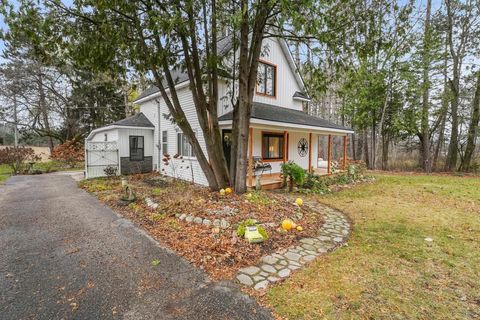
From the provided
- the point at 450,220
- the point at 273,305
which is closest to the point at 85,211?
the point at 273,305

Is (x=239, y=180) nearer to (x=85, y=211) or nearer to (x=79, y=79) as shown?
(x=85, y=211)

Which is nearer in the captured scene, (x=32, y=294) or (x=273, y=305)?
(x=273, y=305)

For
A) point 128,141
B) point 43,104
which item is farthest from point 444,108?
point 43,104

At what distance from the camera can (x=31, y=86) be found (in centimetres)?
1891

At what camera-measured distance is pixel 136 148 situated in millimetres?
12789

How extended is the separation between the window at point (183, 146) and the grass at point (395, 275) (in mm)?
7266

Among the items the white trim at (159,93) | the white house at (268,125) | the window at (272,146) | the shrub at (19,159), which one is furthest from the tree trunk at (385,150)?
the shrub at (19,159)

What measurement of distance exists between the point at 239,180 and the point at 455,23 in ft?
55.2

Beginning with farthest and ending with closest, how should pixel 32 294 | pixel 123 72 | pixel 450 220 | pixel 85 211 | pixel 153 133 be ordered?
1. pixel 153 133
2. pixel 123 72
3. pixel 85 211
4. pixel 450 220
5. pixel 32 294

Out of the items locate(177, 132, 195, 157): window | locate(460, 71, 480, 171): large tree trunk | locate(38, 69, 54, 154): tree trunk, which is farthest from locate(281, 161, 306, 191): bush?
locate(38, 69, 54, 154): tree trunk

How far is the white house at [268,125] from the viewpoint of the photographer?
9.44m

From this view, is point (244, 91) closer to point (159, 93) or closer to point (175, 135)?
point (175, 135)

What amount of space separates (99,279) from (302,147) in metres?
11.0

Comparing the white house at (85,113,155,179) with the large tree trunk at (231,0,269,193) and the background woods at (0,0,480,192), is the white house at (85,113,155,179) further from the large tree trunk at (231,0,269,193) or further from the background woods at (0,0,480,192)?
the large tree trunk at (231,0,269,193)
